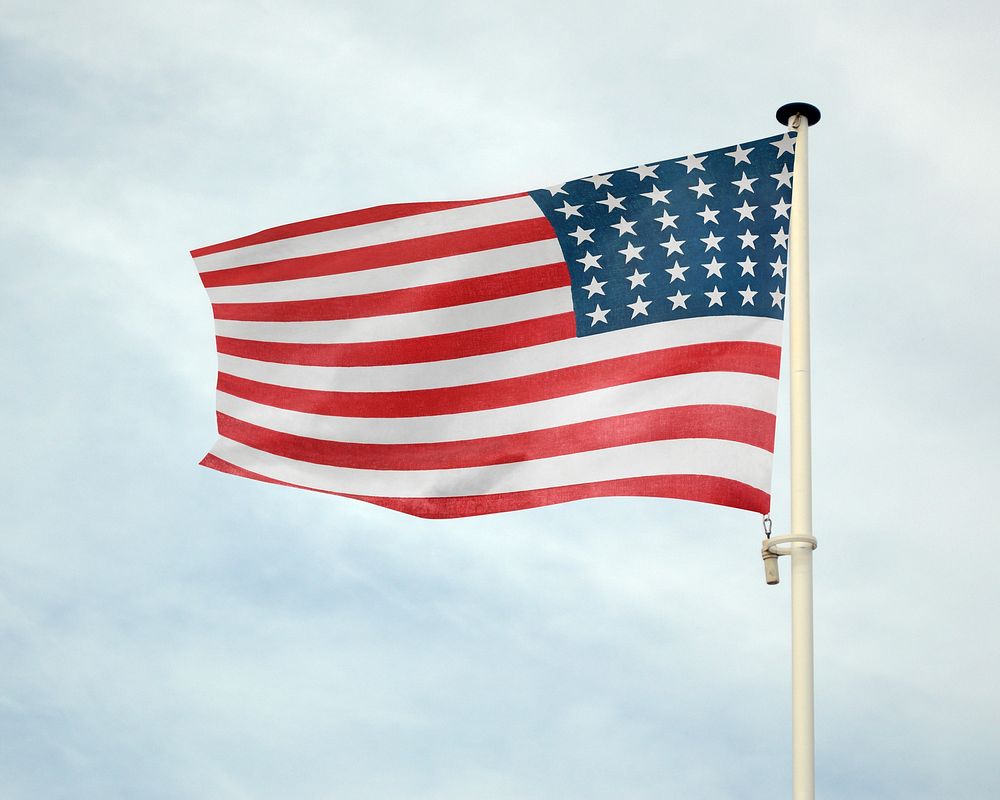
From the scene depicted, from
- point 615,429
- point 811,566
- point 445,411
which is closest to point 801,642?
point 811,566

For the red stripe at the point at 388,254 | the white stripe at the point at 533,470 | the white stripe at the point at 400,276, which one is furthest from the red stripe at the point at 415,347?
the white stripe at the point at 533,470

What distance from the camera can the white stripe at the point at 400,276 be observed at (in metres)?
12.7

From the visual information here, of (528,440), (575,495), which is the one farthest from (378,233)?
(575,495)

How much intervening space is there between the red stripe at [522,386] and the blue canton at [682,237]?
331mm

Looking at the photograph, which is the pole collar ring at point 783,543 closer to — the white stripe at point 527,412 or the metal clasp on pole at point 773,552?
the metal clasp on pole at point 773,552

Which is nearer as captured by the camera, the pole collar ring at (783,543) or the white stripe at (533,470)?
the pole collar ring at (783,543)

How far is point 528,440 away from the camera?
39.7 feet

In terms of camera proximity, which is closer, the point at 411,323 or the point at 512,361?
the point at 512,361

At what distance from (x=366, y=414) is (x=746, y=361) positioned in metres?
3.49

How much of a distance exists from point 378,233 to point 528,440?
256 centimetres

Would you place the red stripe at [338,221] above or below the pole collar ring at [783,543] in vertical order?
above

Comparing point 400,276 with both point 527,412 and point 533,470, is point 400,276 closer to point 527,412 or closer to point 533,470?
point 527,412

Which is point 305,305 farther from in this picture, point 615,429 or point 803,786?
point 803,786

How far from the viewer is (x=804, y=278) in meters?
11.1
